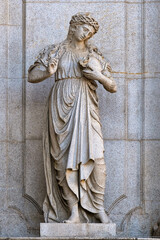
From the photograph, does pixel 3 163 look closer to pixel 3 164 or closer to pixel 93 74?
pixel 3 164

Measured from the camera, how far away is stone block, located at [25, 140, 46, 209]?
13.2 m

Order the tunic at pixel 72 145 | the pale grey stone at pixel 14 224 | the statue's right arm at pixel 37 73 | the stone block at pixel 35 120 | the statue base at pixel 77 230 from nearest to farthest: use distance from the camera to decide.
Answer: the statue base at pixel 77 230
the tunic at pixel 72 145
the statue's right arm at pixel 37 73
the pale grey stone at pixel 14 224
the stone block at pixel 35 120

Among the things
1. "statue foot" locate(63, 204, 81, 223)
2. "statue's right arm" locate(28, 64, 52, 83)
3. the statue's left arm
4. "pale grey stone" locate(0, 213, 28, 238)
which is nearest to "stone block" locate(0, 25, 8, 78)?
"statue's right arm" locate(28, 64, 52, 83)

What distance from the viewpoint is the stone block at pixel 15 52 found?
13.5 m

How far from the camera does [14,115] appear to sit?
13383 millimetres

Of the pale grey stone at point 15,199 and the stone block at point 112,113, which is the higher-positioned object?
the stone block at point 112,113

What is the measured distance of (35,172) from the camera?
13234 mm

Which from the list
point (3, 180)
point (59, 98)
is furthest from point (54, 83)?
point (3, 180)

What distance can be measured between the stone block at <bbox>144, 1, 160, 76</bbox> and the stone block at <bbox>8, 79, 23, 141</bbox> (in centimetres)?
158

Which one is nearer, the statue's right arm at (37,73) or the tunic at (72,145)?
the tunic at (72,145)

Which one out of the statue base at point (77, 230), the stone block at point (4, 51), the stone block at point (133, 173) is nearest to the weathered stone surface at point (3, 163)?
the stone block at point (4, 51)

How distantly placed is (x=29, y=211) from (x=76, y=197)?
97 cm

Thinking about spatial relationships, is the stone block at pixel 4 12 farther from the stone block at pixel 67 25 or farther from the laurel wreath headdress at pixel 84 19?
the laurel wreath headdress at pixel 84 19

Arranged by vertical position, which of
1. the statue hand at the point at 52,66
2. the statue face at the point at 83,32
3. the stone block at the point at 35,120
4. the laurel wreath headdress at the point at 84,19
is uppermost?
the laurel wreath headdress at the point at 84,19
